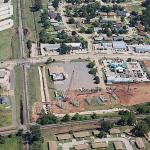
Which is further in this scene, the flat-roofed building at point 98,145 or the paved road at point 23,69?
the paved road at point 23,69

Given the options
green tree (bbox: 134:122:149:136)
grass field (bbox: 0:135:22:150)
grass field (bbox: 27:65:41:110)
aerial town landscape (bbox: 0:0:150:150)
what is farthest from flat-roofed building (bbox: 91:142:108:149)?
grass field (bbox: 27:65:41:110)

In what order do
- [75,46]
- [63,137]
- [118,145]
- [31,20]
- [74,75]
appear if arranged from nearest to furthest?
[118,145] → [63,137] → [74,75] → [75,46] → [31,20]

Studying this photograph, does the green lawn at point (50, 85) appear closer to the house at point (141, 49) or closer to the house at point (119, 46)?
the house at point (119, 46)

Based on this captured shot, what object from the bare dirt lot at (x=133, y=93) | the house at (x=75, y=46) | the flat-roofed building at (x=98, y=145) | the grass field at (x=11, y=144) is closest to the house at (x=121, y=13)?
the house at (x=75, y=46)

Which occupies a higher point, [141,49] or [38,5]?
[38,5]

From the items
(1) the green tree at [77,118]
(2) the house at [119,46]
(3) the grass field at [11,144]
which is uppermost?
(2) the house at [119,46]

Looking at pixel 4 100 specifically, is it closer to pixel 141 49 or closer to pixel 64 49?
pixel 64 49

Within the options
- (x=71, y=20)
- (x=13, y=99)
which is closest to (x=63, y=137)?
(x=13, y=99)
